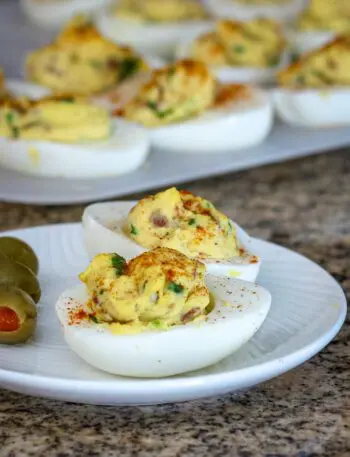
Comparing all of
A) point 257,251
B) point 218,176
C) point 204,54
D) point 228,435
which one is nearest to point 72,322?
point 228,435

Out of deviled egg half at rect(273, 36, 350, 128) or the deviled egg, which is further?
the deviled egg

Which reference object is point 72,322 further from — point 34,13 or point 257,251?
point 34,13

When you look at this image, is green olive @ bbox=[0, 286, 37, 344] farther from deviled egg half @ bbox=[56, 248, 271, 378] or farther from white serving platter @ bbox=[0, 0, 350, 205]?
white serving platter @ bbox=[0, 0, 350, 205]

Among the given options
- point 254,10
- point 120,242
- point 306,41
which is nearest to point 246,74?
point 306,41

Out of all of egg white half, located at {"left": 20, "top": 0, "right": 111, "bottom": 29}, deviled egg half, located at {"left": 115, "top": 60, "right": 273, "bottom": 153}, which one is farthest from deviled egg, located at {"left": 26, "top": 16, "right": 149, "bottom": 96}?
egg white half, located at {"left": 20, "top": 0, "right": 111, "bottom": 29}

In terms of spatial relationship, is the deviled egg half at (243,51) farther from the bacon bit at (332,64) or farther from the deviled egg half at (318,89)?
the bacon bit at (332,64)

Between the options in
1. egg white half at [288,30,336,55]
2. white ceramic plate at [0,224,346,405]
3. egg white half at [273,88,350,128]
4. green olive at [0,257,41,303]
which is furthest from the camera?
egg white half at [288,30,336,55]

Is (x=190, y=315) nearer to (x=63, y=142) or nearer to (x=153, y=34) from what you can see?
(x=63, y=142)
